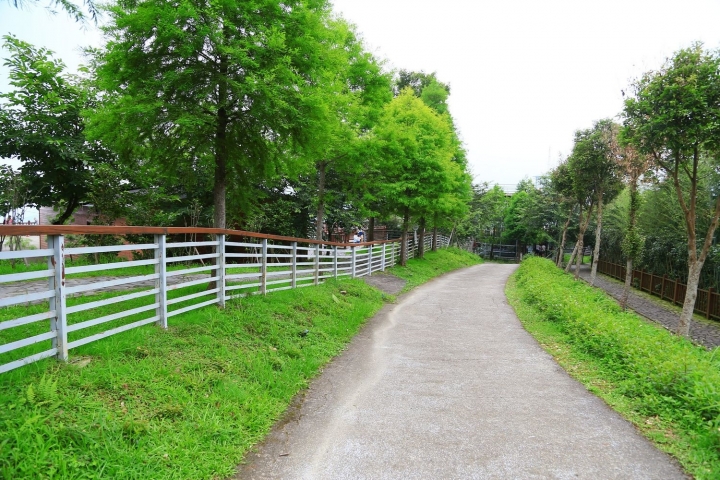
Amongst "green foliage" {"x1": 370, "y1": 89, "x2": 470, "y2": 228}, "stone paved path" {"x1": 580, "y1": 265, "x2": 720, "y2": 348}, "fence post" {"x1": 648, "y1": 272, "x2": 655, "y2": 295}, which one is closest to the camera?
"stone paved path" {"x1": 580, "y1": 265, "x2": 720, "y2": 348}

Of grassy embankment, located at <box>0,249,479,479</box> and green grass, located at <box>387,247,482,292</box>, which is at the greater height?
grassy embankment, located at <box>0,249,479,479</box>

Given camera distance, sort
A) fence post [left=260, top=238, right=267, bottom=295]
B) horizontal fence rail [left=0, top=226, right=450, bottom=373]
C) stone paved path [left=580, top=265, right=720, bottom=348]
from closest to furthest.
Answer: horizontal fence rail [left=0, top=226, right=450, bottom=373], fence post [left=260, top=238, right=267, bottom=295], stone paved path [left=580, top=265, right=720, bottom=348]

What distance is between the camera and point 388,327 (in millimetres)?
7941

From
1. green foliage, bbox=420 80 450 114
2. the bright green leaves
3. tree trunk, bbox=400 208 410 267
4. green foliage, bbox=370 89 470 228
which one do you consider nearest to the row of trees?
green foliage, bbox=370 89 470 228

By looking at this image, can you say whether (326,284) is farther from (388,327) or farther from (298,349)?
(298,349)

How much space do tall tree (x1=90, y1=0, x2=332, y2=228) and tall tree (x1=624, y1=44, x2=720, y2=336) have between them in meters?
6.48

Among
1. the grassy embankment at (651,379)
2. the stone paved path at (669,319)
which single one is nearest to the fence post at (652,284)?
the stone paved path at (669,319)

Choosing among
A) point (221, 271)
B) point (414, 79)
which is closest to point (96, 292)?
point (221, 271)

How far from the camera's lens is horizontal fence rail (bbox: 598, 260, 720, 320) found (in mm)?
13008

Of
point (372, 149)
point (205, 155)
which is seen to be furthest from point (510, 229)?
point (205, 155)

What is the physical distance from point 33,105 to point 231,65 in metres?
8.51

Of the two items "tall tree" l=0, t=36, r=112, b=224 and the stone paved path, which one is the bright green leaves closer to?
the stone paved path

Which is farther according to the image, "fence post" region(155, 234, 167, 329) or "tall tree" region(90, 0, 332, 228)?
"tall tree" region(90, 0, 332, 228)

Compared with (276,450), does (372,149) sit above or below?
above
